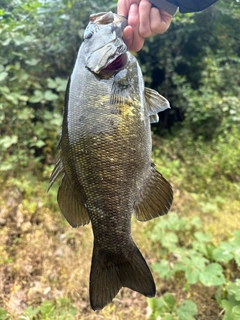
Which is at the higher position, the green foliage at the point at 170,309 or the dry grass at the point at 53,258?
the green foliage at the point at 170,309

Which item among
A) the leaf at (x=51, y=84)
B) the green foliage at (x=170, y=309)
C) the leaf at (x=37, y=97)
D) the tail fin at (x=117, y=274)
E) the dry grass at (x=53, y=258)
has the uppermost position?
the tail fin at (x=117, y=274)

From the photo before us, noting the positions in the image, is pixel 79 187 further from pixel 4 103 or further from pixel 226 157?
pixel 226 157

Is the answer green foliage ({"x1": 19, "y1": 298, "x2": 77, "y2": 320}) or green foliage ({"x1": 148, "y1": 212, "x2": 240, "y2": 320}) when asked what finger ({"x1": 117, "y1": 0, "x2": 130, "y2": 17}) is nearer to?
green foliage ({"x1": 148, "y1": 212, "x2": 240, "y2": 320})

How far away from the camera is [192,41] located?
21.0ft

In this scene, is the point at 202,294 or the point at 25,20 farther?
the point at 25,20

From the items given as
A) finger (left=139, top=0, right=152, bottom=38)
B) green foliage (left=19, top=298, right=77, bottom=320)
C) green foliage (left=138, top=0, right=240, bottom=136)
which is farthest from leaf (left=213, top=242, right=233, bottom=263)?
green foliage (left=138, top=0, right=240, bottom=136)

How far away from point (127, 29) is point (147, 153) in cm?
58

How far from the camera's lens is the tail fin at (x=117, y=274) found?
4.55ft

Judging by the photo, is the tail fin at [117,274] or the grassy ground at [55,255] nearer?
the tail fin at [117,274]

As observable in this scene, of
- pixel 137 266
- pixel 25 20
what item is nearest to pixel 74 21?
pixel 25 20

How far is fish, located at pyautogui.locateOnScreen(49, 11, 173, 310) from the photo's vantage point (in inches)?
51.7

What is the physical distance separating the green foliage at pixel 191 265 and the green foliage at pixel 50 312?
2.03 feet

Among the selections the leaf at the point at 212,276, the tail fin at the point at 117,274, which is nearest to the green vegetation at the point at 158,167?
the leaf at the point at 212,276

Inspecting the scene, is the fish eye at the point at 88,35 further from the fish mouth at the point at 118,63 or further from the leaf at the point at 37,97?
the leaf at the point at 37,97
